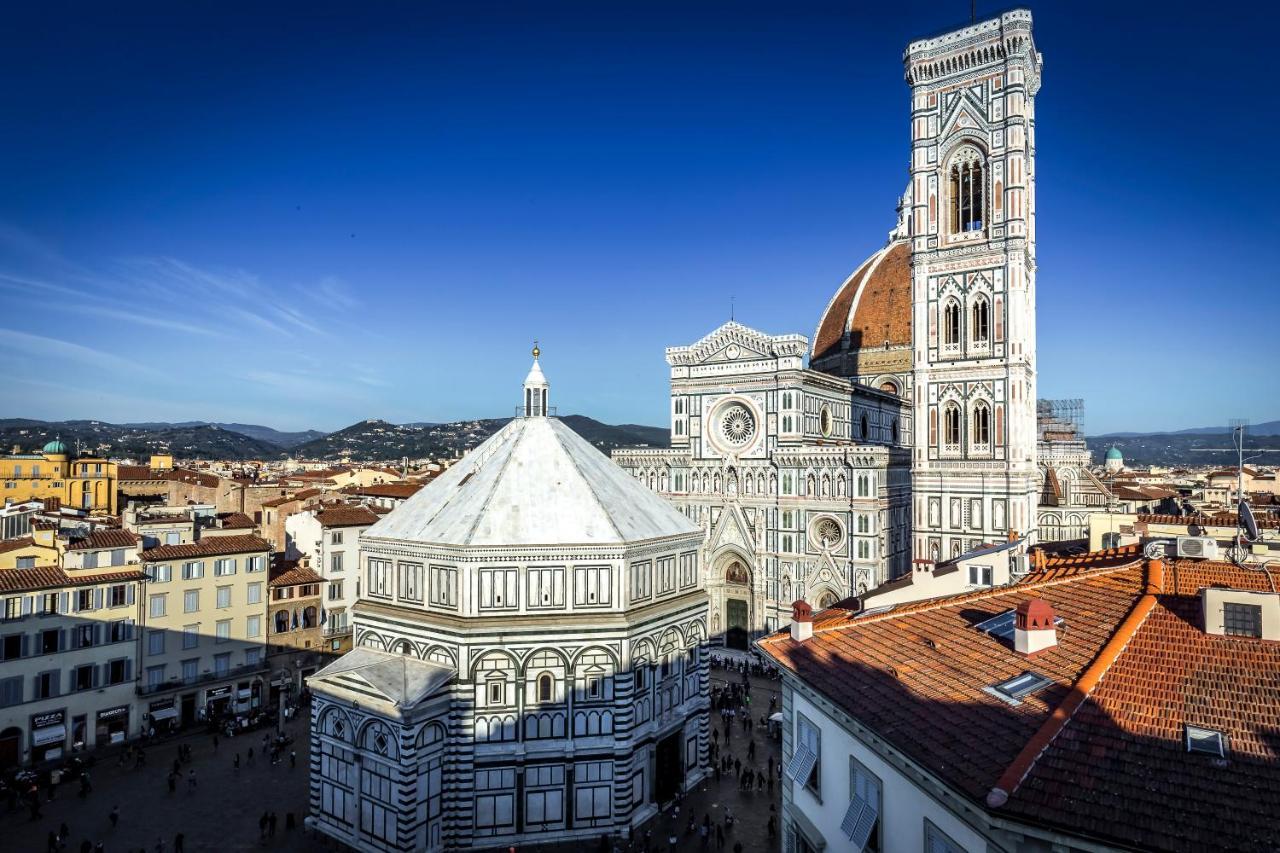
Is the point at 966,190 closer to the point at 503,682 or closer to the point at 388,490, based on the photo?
the point at 503,682

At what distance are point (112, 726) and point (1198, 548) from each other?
39.9 metres

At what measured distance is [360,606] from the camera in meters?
29.9

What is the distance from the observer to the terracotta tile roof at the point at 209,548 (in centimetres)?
3784

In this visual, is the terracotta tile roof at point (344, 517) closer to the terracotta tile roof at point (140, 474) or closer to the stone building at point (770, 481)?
the stone building at point (770, 481)

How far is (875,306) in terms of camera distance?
228 ft

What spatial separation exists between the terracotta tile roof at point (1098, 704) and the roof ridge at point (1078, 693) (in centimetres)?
3

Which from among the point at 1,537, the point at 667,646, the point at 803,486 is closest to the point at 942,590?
the point at 667,646

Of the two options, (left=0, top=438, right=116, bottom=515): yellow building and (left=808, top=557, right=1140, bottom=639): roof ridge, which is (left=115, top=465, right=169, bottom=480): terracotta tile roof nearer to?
(left=0, top=438, right=116, bottom=515): yellow building

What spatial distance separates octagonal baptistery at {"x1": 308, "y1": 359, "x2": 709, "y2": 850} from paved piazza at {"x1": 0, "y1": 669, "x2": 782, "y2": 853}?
1504 mm

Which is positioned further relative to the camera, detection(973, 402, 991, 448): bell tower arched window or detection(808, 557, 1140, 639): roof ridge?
detection(973, 402, 991, 448): bell tower arched window

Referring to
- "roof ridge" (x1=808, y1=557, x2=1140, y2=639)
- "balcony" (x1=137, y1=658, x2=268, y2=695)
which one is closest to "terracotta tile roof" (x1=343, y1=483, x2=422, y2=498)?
"balcony" (x1=137, y1=658, x2=268, y2=695)

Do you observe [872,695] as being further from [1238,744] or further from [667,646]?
[667,646]

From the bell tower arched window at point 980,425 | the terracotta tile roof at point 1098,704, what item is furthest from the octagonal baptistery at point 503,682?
the bell tower arched window at point 980,425

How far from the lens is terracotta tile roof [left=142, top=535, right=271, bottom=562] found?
3784cm
